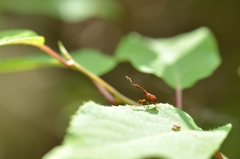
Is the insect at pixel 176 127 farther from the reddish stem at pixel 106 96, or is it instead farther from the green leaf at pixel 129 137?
the reddish stem at pixel 106 96

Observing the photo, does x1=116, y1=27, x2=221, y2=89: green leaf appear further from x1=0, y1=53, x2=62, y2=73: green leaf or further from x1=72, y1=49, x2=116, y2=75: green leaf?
x1=0, y1=53, x2=62, y2=73: green leaf

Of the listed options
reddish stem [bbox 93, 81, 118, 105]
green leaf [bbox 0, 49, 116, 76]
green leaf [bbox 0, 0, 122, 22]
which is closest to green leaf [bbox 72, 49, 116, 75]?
green leaf [bbox 0, 49, 116, 76]

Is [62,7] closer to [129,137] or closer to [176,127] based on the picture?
[176,127]

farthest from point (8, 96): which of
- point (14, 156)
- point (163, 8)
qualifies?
point (163, 8)

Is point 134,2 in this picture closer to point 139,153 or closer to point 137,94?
point 137,94

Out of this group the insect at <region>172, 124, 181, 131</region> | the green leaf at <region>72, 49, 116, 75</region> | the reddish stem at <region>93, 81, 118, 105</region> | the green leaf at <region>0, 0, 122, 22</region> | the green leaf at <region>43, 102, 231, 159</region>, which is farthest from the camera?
the green leaf at <region>0, 0, 122, 22</region>
